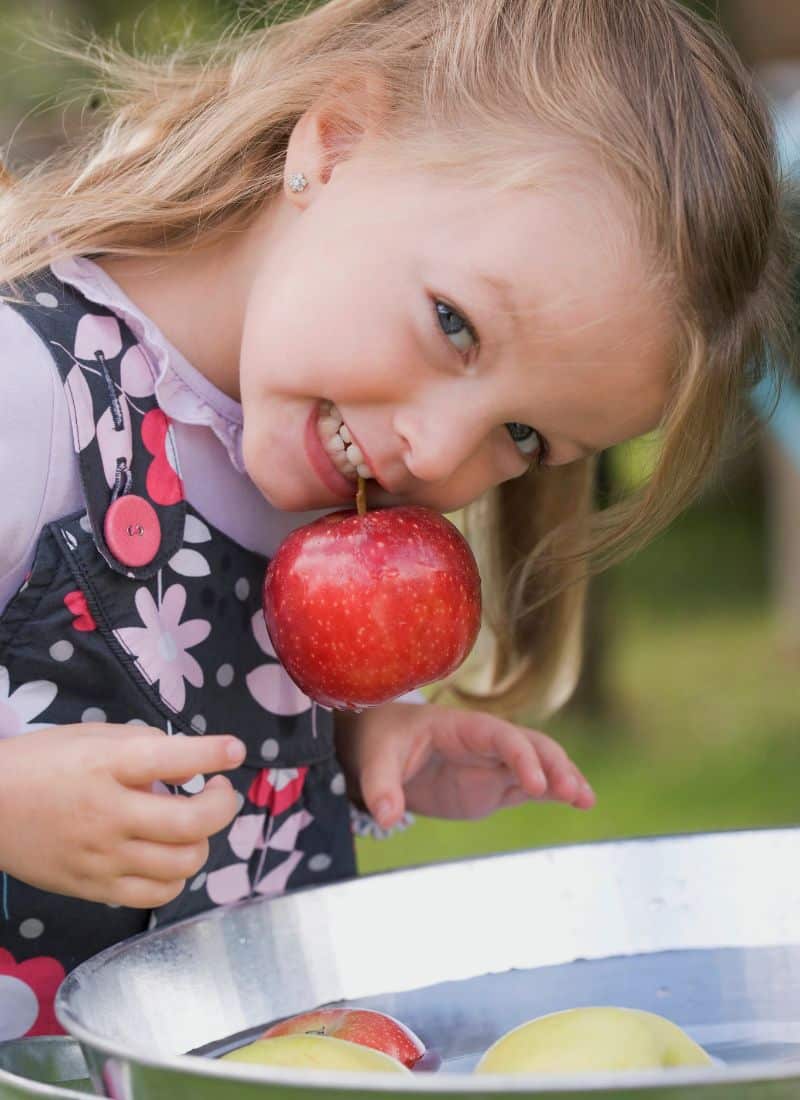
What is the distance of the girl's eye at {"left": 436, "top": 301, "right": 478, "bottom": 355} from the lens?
943 mm

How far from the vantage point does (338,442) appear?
101cm

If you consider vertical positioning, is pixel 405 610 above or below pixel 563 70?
below

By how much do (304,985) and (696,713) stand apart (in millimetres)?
2604

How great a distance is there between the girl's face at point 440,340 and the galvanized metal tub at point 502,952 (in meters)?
0.26

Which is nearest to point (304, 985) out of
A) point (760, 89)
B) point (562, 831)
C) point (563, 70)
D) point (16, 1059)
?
point (16, 1059)

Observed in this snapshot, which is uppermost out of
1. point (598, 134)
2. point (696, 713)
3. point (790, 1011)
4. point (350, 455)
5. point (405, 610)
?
point (598, 134)

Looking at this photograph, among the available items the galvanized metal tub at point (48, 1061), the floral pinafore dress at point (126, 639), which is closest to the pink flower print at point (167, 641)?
the floral pinafore dress at point (126, 639)

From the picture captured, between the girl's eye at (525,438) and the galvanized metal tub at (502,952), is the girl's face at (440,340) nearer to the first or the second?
the girl's eye at (525,438)

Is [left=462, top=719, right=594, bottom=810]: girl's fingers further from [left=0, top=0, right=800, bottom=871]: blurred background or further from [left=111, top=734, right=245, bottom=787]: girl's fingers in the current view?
[left=111, top=734, right=245, bottom=787]: girl's fingers

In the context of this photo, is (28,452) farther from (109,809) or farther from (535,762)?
(535,762)

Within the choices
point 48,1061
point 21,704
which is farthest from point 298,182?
point 48,1061

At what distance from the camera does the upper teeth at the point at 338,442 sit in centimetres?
101

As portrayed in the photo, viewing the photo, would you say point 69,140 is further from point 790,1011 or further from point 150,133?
point 790,1011

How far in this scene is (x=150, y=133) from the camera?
4.00 feet
